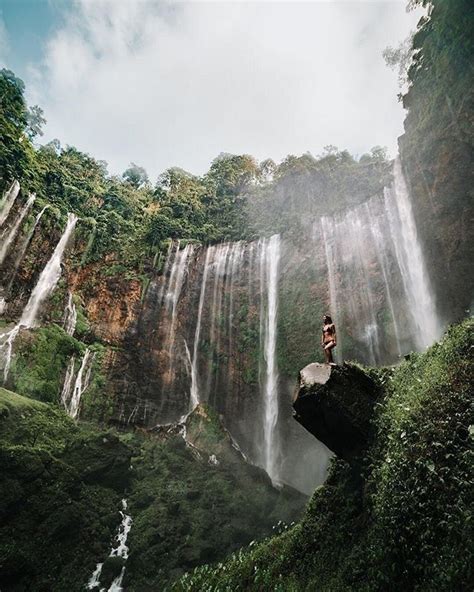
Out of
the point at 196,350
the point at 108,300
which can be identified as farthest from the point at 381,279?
the point at 108,300

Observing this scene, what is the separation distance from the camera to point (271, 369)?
1884 centimetres

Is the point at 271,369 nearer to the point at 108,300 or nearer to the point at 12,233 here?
the point at 108,300

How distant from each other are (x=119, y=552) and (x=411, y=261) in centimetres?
1505

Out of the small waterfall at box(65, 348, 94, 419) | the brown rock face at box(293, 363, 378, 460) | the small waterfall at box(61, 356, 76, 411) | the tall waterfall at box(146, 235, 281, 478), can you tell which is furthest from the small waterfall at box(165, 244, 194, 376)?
the brown rock face at box(293, 363, 378, 460)

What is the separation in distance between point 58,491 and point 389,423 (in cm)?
994

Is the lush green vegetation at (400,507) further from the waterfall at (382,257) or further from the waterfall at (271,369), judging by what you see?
the waterfall at (271,369)

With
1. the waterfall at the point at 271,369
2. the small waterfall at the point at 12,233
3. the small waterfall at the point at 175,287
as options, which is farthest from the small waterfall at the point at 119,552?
the small waterfall at the point at 12,233

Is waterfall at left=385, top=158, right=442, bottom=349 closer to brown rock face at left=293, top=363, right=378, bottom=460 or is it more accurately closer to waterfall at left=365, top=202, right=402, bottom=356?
waterfall at left=365, top=202, right=402, bottom=356

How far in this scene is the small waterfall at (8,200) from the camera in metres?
18.6

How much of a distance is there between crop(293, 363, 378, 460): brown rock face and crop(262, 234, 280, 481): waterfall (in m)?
12.0

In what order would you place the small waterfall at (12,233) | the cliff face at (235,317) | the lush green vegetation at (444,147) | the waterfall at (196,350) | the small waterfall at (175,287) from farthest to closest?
the small waterfall at (175,287), the waterfall at (196,350), the small waterfall at (12,233), the cliff face at (235,317), the lush green vegetation at (444,147)

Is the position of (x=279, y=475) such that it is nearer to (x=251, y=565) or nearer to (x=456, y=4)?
(x=251, y=565)

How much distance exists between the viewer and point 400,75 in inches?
763

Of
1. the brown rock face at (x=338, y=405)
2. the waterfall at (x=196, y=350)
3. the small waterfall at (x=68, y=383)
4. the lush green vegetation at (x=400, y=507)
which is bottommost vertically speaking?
the lush green vegetation at (x=400, y=507)
